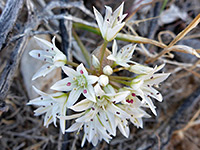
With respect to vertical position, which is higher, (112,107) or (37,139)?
(112,107)

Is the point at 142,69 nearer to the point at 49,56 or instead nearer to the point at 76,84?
the point at 76,84

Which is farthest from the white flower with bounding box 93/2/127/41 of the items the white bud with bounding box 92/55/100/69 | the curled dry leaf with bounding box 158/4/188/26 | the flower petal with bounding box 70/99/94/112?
the curled dry leaf with bounding box 158/4/188/26

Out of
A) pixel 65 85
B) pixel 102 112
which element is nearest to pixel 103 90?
pixel 102 112

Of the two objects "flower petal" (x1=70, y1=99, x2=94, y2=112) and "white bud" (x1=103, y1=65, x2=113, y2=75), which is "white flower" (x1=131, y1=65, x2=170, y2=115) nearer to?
"white bud" (x1=103, y1=65, x2=113, y2=75)

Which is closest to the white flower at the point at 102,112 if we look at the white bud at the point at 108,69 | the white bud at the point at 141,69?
the white bud at the point at 108,69

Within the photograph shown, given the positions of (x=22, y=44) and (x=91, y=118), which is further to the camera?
(x=22, y=44)

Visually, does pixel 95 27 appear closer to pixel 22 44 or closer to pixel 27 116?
pixel 22 44

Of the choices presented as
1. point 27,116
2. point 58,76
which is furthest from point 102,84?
point 27,116
